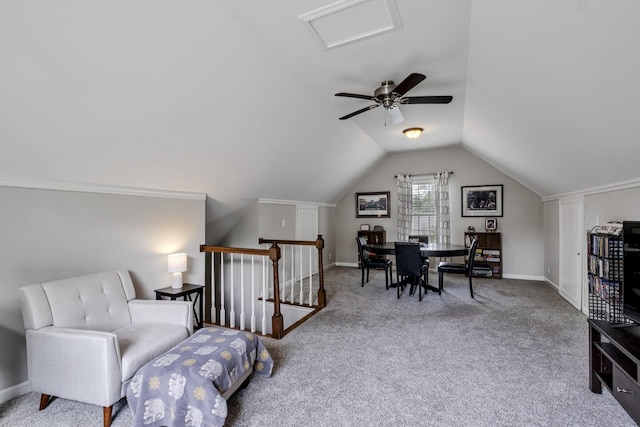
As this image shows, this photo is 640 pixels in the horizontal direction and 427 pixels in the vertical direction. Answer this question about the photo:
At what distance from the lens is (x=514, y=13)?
159 cm

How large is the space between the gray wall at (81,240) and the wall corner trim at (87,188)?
2cm

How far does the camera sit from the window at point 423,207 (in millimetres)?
6145

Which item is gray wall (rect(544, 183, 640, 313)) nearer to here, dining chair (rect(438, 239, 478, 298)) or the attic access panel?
dining chair (rect(438, 239, 478, 298))

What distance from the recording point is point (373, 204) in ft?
21.9

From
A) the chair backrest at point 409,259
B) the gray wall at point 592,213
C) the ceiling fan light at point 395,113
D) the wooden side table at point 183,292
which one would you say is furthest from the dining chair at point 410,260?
the wooden side table at point 183,292

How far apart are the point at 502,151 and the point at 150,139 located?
4560mm

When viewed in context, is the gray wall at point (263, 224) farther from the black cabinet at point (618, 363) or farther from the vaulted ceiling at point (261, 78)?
the black cabinet at point (618, 363)

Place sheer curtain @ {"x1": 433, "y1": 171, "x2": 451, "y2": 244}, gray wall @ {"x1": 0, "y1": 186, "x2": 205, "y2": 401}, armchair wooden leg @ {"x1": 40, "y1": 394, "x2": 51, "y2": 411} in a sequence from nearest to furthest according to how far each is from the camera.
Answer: armchair wooden leg @ {"x1": 40, "y1": 394, "x2": 51, "y2": 411} < gray wall @ {"x1": 0, "y1": 186, "x2": 205, "y2": 401} < sheer curtain @ {"x1": 433, "y1": 171, "x2": 451, "y2": 244}

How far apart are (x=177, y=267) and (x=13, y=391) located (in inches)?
56.2


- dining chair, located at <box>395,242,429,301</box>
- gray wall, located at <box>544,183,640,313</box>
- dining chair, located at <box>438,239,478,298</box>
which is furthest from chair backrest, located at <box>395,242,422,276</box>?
gray wall, located at <box>544,183,640,313</box>

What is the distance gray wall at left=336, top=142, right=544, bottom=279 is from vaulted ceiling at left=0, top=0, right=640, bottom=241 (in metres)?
2.06

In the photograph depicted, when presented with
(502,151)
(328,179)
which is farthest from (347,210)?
(502,151)

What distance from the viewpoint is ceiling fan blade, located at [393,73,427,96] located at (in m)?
2.14

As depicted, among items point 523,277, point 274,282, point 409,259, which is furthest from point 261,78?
point 523,277
